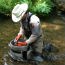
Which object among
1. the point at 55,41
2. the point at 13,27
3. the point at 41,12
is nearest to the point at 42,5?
the point at 41,12

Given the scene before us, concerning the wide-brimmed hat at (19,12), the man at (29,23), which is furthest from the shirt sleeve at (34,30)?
the wide-brimmed hat at (19,12)

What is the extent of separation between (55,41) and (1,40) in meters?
1.82

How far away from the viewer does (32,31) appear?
21.0ft

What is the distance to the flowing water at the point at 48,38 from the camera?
23.0ft

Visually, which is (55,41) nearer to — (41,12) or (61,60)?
(61,60)

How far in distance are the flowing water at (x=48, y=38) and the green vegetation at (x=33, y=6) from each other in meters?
0.47

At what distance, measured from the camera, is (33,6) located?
37.0 ft

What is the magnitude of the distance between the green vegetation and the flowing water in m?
0.47

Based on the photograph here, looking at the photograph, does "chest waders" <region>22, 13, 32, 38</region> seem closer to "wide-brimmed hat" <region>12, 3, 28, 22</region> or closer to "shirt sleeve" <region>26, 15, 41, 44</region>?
"shirt sleeve" <region>26, 15, 41, 44</region>

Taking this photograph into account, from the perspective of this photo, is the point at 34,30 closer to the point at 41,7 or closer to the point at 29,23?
the point at 29,23

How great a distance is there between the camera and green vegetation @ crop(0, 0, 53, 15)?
35.0 feet

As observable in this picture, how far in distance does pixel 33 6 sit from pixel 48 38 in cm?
302

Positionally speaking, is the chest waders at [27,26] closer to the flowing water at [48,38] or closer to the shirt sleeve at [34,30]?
the shirt sleeve at [34,30]

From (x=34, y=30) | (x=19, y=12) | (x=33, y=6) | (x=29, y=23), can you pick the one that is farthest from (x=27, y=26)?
(x=33, y=6)
